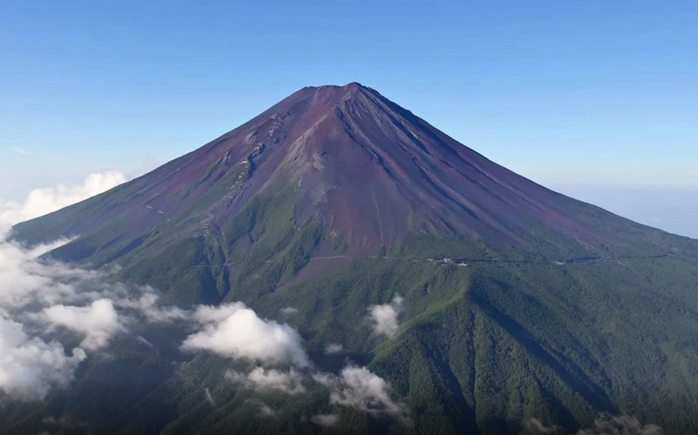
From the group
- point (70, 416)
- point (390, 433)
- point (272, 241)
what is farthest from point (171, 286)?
point (390, 433)

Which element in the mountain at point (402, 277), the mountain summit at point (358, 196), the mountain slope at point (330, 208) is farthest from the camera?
the mountain summit at point (358, 196)

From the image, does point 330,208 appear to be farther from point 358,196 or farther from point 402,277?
point 402,277

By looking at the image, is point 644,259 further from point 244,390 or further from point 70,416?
point 70,416

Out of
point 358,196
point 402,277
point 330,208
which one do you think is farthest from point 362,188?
point 402,277

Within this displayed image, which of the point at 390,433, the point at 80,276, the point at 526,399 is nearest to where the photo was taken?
the point at 390,433

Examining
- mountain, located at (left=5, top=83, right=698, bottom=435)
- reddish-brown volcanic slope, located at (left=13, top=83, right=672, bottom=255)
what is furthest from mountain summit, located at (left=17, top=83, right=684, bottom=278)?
mountain, located at (left=5, top=83, right=698, bottom=435)

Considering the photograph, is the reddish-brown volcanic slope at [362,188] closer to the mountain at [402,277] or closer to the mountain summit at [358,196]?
the mountain summit at [358,196]

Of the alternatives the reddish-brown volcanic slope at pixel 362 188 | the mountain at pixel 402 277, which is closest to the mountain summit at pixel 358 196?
the reddish-brown volcanic slope at pixel 362 188

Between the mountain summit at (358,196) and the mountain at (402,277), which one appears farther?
the mountain summit at (358,196)

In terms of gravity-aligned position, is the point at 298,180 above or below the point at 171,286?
above
